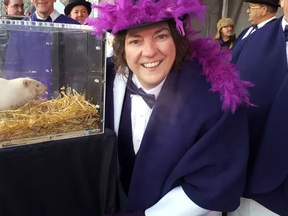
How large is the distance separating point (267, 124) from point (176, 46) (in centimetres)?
57

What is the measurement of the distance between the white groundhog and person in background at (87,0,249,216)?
30 cm

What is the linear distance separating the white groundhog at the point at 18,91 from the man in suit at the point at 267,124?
992 millimetres

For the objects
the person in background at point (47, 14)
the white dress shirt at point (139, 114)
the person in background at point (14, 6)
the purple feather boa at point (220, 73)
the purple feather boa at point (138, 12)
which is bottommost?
the white dress shirt at point (139, 114)

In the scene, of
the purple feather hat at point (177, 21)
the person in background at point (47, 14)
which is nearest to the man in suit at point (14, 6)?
the person in background at point (47, 14)

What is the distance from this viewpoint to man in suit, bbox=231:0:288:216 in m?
1.17

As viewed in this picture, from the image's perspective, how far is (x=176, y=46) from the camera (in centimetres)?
106

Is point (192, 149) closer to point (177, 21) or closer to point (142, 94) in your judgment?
point (142, 94)

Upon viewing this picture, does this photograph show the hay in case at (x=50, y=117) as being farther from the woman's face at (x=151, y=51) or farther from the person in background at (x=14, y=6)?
the person in background at (x=14, y=6)

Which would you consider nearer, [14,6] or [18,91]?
[18,91]

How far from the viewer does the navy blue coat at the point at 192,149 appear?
0.98m

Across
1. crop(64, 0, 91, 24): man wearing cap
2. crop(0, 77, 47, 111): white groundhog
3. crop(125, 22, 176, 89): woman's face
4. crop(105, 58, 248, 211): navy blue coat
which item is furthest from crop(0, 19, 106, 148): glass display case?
crop(64, 0, 91, 24): man wearing cap

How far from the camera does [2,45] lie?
2.79 feet

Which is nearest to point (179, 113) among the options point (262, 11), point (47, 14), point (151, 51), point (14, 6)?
point (151, 51)

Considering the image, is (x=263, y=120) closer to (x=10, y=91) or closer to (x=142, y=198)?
(x=142, y=198)
